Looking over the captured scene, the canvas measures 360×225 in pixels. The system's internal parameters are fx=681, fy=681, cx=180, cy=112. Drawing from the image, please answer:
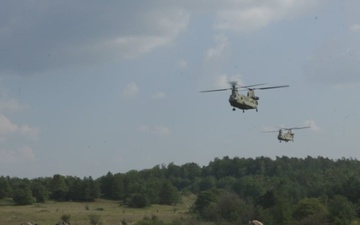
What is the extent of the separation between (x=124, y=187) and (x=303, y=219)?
83.8 metres

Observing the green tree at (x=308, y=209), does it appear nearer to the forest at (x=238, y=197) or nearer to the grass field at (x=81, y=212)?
the forest at (x=238, y=197)

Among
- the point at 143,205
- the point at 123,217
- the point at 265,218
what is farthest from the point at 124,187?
the point at 265,218

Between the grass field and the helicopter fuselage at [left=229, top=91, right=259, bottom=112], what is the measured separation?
193ft

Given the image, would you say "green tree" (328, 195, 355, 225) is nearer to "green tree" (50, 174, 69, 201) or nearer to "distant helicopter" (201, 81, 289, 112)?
"distant helicopter" (201, 81, 289, 112)

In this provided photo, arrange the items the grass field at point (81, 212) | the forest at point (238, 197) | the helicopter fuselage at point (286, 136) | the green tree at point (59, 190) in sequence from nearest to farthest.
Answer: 1. the helicopter fuselage at point (286, 136)
2. the forest at point (238, 197)
3. the grass field at point (81, 212)
4. the green tree at point (59, 190)

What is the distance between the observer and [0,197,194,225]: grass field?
115094 mm

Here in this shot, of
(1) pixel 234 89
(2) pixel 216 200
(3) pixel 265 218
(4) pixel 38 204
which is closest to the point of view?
(1) pixel 234 89

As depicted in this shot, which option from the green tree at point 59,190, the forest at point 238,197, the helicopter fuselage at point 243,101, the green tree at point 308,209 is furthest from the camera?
the green tree at point 59,190

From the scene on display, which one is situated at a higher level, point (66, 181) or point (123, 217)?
point (66, 181)

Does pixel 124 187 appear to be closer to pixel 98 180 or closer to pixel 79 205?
pixel 98 180

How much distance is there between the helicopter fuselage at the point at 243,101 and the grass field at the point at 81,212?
58.7 meters

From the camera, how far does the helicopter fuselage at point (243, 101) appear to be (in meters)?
54.8

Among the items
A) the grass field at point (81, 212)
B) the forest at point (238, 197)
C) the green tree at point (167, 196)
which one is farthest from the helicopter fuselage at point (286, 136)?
the green tree at point (167, 196)

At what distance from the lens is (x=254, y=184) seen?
17988 cm
